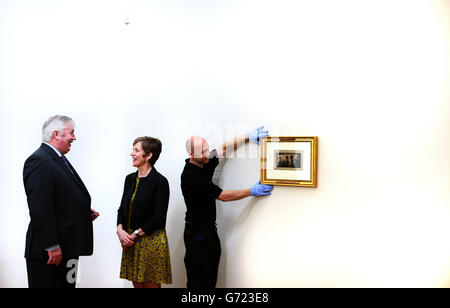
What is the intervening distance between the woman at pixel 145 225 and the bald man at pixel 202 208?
0.56ft

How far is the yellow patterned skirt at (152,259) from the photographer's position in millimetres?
3049

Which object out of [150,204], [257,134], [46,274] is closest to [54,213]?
[46,274]

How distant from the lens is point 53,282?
286 centimetres

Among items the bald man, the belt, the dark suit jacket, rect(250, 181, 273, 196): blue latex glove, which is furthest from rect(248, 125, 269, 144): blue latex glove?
the dark suit jacket

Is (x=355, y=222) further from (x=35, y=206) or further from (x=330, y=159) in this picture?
(x=35, y=206)

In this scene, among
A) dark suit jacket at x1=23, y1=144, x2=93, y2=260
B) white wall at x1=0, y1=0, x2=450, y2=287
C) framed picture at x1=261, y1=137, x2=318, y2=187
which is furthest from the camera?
framed picture at x1=261, y1=137, x2=318, y2=187

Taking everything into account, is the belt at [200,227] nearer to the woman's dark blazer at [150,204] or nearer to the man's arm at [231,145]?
the woman's dark blazer at [150,204]

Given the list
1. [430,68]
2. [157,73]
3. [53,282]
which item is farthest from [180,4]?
[53,282]

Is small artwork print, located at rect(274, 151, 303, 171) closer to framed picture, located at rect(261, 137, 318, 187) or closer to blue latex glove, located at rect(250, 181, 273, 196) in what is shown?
framed picture, located at rect(261, 137, 318, 187)

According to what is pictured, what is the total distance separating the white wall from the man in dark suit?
71cm

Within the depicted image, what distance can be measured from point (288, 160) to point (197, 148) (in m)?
0.63

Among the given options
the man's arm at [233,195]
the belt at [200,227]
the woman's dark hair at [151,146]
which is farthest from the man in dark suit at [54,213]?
the man's arm at [233,195]

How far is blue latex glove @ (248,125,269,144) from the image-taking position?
306 cm

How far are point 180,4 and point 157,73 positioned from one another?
0.55 m
